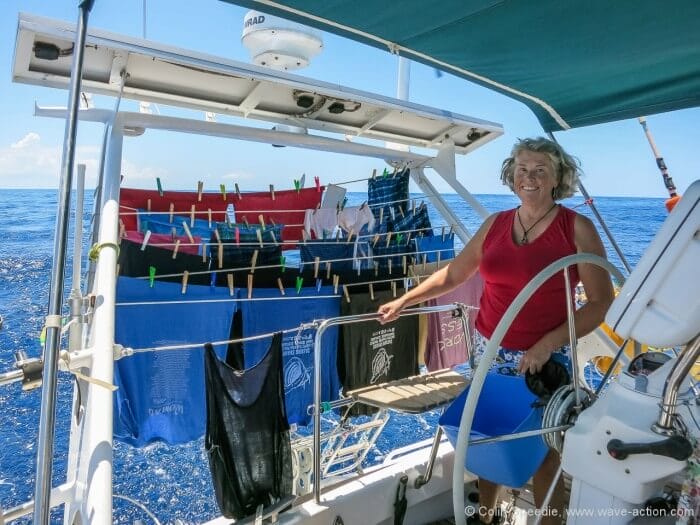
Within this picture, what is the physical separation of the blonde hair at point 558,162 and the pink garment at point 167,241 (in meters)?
1.67

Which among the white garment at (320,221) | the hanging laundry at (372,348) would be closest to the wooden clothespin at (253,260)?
the white garment at (320,221)

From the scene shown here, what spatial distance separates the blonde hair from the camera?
1841mm

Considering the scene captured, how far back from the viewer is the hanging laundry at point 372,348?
131 inches

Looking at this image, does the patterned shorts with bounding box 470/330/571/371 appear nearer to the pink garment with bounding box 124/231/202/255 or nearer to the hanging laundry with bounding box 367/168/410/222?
the pink garment with bounding box 124/231/202/255

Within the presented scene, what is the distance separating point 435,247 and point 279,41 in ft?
7.08

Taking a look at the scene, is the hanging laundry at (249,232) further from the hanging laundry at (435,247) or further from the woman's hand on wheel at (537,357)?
the woman's hand on wheel at (537,357)

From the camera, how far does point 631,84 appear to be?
2.18 m

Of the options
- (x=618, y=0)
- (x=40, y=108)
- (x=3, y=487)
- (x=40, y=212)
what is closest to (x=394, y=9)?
(x=618, y=0)

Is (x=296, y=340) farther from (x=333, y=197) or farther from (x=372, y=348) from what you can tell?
(x=333, y=197)

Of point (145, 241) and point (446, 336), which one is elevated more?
point (145, 241)

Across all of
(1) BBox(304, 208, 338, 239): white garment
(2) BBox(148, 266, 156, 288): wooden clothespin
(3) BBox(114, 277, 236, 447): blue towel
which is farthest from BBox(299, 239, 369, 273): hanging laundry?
(2) BBox(148, 266, 156, 288): wooden clothespin

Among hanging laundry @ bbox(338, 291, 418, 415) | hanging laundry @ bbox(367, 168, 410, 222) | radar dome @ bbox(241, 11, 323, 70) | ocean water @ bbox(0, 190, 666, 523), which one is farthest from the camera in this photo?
ocean water @ bbox(0, 190, 666, 523)

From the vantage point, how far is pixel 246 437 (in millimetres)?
2229

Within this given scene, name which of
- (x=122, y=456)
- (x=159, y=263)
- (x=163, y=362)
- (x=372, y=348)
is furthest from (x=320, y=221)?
(x=122, y=456)
